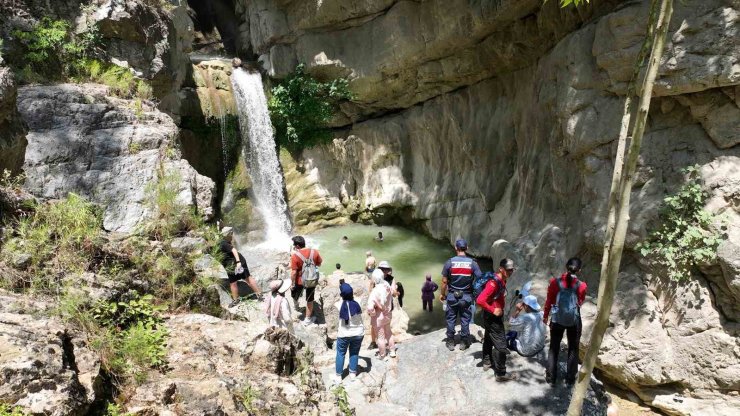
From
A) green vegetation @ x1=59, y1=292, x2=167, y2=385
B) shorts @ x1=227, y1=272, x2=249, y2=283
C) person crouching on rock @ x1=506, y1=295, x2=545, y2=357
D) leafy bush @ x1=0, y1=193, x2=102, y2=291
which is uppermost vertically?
leafy bush @ x1=0, y1=193, x2=102, y2=291

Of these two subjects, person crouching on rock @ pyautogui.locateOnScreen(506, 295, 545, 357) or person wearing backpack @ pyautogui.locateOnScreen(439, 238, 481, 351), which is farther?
person wearing backpack @ pyautogui.locateOnScreen(439, 238, 481, 351)

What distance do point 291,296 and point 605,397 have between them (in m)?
5.30

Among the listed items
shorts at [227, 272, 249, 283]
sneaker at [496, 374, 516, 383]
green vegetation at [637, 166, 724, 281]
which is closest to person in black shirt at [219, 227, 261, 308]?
shorts at [227, 272, 249, 283]

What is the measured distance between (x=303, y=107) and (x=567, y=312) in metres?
14.4

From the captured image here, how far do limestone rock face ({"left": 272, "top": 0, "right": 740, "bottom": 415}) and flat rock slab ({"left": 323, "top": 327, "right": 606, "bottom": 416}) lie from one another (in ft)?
11.1

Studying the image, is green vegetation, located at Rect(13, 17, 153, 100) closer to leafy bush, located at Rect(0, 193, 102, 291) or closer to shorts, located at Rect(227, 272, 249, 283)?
shorts, located at Rect(227, 272, 249, 283)

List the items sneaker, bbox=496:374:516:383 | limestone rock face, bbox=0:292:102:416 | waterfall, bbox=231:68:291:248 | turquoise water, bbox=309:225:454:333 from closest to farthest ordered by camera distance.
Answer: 1. limestone rock face, bbox=0:292:102:416
2. sneaker, bbox=496:374:516:383
3. turquoise water, bbox=309:225:454:333
4. waterfall, bbox=231:68:291:248

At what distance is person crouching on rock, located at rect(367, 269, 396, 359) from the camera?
6543 mm

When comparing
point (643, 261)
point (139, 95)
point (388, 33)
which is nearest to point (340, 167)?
point (388, 33)

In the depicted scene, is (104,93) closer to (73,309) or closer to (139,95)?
(139,95)

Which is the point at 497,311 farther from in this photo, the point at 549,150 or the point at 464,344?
the point at 549,150

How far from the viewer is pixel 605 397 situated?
19.5ft

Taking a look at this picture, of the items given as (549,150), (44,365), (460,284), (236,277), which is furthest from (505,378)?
(549,150)

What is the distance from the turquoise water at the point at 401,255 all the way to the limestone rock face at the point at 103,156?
21.7ft
